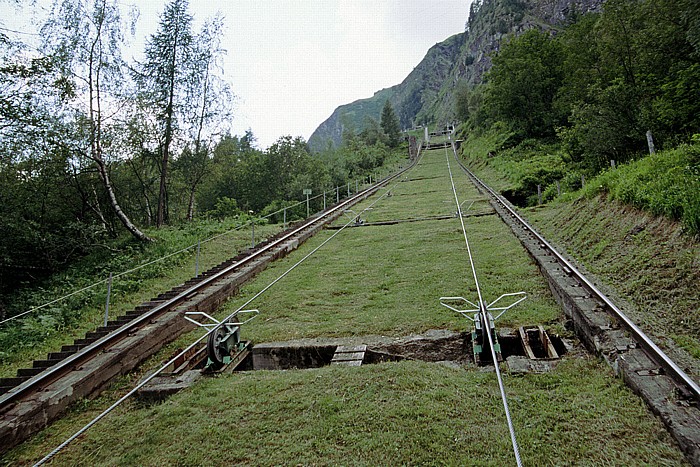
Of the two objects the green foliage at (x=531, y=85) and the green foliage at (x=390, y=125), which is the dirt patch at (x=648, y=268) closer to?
the green foliage at (x=531, y=85)

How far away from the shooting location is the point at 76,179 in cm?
1856

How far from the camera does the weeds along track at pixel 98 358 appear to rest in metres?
4.20

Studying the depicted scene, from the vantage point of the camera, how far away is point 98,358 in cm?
525

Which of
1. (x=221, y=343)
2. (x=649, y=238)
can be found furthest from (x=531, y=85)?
(x=221, y=343)

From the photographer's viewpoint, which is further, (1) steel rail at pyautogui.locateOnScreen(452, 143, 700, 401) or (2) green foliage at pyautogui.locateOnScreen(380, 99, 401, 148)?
(2) green foliage at pyautogui.locateOnScreen(380, 99, 401, 148)

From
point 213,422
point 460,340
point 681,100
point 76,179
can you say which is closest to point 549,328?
point 460,340

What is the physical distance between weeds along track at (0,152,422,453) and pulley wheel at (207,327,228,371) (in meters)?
1.37

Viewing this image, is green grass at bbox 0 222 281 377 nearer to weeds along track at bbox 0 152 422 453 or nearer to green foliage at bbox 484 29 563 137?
weeds along track at bbox 0 152 422 453

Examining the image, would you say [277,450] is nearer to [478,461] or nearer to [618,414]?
[478,461]

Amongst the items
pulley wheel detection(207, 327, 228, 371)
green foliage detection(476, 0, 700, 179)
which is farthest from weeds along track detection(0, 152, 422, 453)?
green foliage detection(476, 0, 700, 179)

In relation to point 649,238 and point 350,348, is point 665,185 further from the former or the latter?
point 350,348

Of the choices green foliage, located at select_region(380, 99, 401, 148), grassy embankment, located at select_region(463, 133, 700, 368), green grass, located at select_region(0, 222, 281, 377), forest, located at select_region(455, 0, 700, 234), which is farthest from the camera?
green foliage, located at select_region(380, 99, 401, 148)

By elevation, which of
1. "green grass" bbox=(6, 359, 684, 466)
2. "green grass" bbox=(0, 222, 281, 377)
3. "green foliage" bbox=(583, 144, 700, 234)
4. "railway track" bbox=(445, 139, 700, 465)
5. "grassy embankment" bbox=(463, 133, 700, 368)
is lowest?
"green grass" bbox=(0, 222, 281, 377)

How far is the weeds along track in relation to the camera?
13.8 ft
